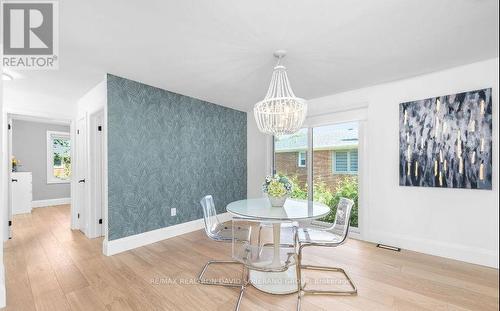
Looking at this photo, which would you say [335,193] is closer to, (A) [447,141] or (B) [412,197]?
(B) [412,197]

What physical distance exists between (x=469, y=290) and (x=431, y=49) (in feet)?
7.04

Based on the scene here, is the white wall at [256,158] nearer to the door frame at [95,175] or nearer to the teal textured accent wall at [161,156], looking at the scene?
the teal textured accent wall at [161,156]

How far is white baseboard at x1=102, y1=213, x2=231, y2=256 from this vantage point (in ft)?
8.98

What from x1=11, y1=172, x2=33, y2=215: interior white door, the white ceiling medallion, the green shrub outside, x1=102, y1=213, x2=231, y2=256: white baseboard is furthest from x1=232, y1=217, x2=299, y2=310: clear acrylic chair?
x1=11, y1=172, x2=33, y2=215: interior white door

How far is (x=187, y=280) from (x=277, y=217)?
1.10 metres

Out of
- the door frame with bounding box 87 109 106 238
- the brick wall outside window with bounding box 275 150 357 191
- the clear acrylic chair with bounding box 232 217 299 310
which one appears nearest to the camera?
the clear acrylic chair with bounding box 232 217 299 310

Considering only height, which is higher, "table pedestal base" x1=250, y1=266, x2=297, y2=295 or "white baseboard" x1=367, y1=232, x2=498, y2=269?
"white baseboard" x1=367, y1=232, x2=498, y2=269

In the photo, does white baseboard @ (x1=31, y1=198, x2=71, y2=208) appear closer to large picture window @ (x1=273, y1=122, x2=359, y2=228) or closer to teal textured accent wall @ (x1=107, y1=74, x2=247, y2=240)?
teal textured accent wall @ (x1=107, y1=74, x2=247, y2=240)

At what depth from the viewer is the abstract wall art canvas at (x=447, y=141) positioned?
7.55 ft

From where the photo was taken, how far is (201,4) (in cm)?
157

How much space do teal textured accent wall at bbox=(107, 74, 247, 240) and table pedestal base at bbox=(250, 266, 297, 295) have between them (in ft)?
5.56

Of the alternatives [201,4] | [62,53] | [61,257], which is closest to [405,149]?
[201,4]

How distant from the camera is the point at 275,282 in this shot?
2.10 m

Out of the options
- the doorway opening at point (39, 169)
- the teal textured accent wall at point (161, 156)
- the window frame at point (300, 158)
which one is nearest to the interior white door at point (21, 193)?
the doorway opening at point (39, 169)
